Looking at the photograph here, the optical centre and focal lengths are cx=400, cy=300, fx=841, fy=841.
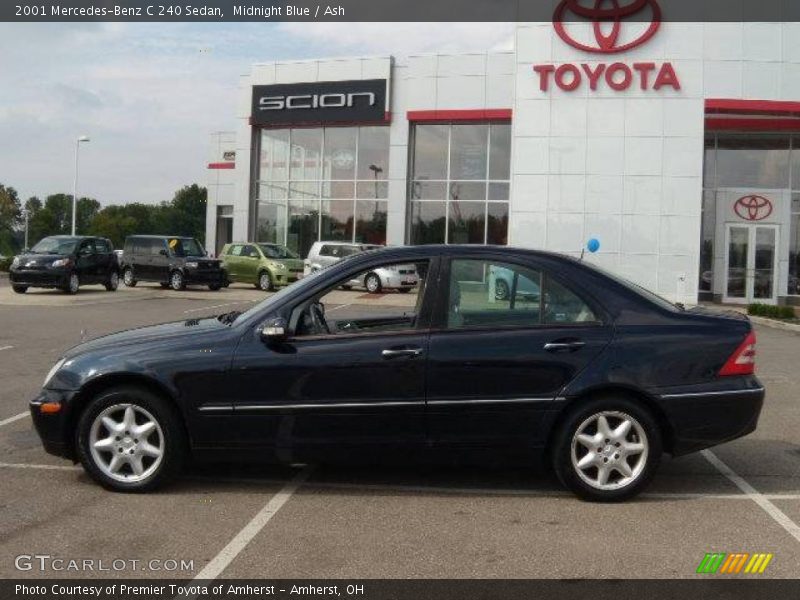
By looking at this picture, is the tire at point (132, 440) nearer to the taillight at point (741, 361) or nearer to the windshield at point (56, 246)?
the taillight at point (741, 361)

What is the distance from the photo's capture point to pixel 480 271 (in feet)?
17.3

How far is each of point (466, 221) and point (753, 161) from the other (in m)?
10.7

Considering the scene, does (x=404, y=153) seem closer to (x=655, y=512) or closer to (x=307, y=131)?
(x=307, y=131)

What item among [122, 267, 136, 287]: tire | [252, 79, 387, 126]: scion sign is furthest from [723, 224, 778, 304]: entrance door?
[122, 267, 136, 287]: tire

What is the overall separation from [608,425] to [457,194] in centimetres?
2922

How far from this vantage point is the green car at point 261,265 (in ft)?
96.3

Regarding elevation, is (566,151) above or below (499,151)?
below

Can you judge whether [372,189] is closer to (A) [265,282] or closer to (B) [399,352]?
(A) [265,282]

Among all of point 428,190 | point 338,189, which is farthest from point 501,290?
point 338,189

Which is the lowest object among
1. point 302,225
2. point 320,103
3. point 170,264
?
point 170,264

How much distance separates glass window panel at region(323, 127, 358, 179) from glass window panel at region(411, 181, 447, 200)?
9.84 ft

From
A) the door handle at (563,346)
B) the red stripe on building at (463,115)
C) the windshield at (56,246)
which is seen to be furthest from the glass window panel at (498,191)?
the door handle at (563,346)

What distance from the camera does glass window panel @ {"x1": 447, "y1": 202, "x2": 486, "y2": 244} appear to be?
3338 cm

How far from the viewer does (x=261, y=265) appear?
2972 centimetres
